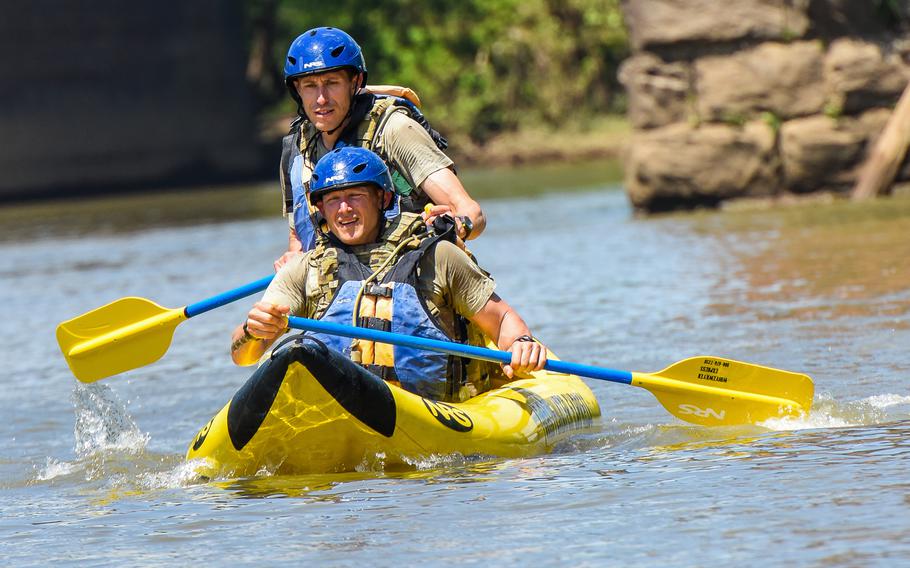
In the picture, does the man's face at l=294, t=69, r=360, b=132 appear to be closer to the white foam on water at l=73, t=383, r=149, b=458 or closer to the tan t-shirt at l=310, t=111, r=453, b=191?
the tan t-shirt at l=310, t=111, r=453, b=191

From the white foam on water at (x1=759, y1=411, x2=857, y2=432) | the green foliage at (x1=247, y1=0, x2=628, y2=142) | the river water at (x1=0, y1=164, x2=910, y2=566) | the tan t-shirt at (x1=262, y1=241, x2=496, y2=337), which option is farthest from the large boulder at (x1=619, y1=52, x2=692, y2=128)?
the green foliage at (x1=247, y1=0, x2=628, y2=142)

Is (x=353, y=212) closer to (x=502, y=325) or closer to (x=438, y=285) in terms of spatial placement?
(x=438, y=285)

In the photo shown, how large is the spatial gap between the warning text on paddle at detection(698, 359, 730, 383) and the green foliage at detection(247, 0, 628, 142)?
23.1m

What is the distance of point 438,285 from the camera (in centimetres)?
620

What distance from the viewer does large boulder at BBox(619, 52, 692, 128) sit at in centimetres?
1573

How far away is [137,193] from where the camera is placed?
1204 inches

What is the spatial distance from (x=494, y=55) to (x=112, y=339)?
81.9ft

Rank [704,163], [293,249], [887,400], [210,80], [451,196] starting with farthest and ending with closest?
[210,80]
[704,163]
[293,249]
[451,196]
[887,400]

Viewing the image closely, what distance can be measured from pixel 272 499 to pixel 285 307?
690 millimetres

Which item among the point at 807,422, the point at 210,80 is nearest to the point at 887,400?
the point at 807,422

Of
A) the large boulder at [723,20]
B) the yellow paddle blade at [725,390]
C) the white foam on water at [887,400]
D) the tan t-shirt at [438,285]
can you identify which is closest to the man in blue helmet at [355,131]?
the tan t-shirt at [438,285]

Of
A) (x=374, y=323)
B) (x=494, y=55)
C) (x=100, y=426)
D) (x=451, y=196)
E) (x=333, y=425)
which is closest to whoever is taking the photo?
(x=333, y=425)

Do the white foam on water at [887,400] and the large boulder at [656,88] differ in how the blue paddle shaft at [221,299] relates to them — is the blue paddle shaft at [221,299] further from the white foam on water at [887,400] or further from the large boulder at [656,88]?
the large boulder at [656,88]

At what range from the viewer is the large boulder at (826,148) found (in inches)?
602
